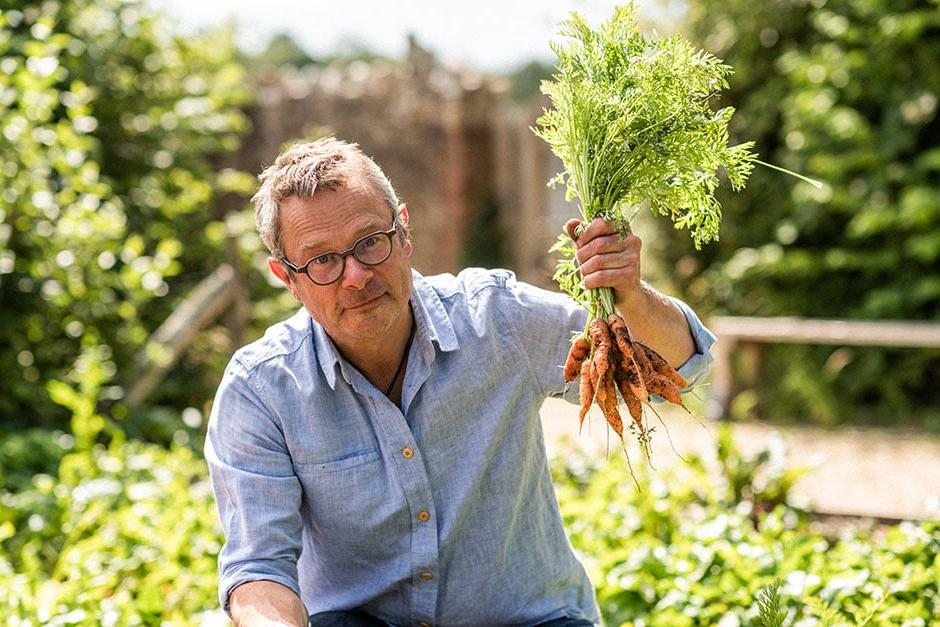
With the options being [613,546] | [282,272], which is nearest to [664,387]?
[282,272]

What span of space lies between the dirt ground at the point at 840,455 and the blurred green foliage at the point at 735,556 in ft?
0.71

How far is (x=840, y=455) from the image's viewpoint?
19.8 feet

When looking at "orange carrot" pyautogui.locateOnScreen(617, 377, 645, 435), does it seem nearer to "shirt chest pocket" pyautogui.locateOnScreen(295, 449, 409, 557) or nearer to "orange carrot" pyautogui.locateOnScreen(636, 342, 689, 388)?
"orange carrot" pyautogui.locateOnScreen(636, 342, 689, 388)

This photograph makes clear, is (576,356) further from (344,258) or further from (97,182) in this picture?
(97,182)

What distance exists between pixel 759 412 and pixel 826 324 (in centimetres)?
106

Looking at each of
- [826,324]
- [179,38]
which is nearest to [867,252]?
[826,324]

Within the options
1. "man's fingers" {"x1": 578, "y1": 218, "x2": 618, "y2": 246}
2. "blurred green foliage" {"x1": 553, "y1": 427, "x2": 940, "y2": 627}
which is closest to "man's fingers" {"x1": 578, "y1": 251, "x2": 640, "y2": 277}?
"man's fingers" {"x1": 578, "y1": 218, "x2": 618, "y2": 246}

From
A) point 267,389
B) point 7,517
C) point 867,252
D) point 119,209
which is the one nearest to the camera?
point 267,389

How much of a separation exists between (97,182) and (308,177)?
3944 mm

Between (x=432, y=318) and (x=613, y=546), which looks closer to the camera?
(x=432, y=318)

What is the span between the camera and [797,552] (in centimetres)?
272

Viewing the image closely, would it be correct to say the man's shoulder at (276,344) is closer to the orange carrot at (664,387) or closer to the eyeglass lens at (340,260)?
the eyeglass lens at (340,260)

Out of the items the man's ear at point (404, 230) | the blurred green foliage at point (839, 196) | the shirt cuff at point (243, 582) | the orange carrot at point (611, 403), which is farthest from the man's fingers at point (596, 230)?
the blurred green foliage at point (839, 196)

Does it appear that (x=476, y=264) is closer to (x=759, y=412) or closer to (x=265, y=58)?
(x=759, y=412)
